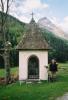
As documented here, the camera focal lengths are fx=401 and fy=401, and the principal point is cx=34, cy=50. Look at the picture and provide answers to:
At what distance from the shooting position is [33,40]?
97.8 feet

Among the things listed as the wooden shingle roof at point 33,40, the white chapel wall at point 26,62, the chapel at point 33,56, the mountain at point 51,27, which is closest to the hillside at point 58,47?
the mountain at point 51,27

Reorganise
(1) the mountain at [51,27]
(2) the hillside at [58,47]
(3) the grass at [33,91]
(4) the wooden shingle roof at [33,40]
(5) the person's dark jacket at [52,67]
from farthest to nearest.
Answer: (1) the mountain at [51,27] < (2) the hillside at [58,47] < (4) the wooden shingle roof at [33,40] < (5) the person's dark jacket at [52,67] < (3) the grass at [33,91]

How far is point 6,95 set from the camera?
891 inches

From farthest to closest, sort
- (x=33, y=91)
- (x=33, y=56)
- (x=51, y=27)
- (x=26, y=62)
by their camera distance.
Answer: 1. (x=51, y=27)
2. (x=33, y=56)
3. (x=26, y=62)
4. (x=33, y=91)

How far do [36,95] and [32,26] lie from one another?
30.6 ft

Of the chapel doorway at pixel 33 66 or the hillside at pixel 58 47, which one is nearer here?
the chapel doorway at pixel 33 66

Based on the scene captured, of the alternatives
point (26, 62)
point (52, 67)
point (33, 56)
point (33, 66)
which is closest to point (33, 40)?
point (33, 56)

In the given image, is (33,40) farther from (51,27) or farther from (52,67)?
(51,27)

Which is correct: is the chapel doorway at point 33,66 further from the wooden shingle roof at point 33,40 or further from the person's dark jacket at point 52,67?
the person's dark jacket at point 52,67

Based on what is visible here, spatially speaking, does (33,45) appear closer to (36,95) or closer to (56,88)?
(56,88)

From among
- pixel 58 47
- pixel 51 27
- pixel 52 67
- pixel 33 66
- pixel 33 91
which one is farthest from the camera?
pixel 51 27

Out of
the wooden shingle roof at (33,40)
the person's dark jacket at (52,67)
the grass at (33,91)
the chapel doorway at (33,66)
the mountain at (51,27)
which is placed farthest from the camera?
the mountain at (51,27)

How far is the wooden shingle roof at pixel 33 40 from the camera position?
96.2ft

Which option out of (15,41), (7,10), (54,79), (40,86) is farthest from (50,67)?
(15,41)
